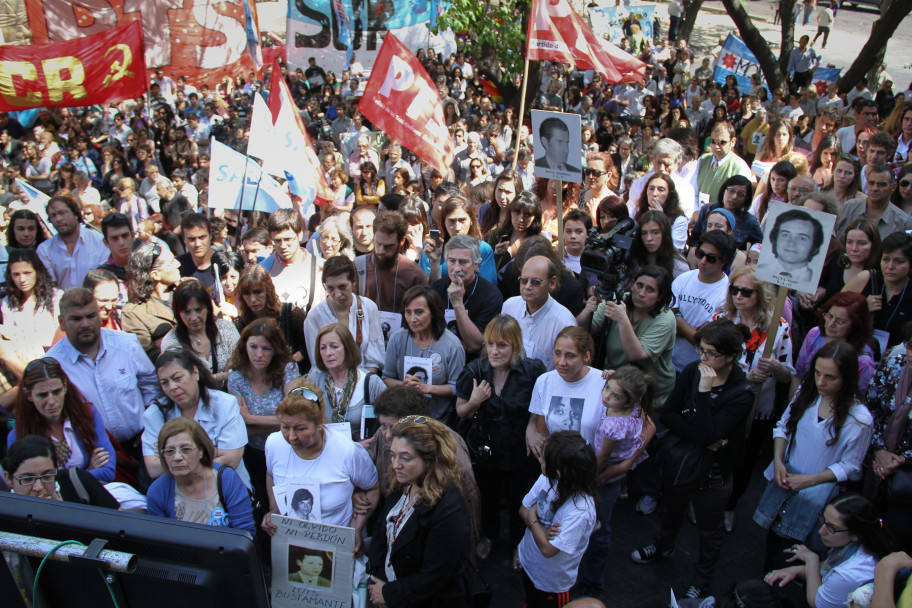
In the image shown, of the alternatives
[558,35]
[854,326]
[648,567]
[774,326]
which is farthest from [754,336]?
[558,35]

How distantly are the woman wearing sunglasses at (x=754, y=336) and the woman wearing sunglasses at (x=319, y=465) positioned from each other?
2.43 meters

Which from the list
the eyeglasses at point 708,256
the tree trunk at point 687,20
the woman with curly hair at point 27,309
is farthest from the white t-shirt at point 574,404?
the tree trunk at point 687,20

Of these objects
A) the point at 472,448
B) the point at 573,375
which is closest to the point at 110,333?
the point at 472,448

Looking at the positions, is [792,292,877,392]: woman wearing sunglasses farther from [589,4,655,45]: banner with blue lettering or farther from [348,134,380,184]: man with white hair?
[589,4,655,45]: banner with blue lettering

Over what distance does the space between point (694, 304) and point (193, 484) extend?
11.0 feet

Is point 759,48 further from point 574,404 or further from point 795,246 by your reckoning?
point 574,404

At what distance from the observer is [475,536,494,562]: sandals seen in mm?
4242

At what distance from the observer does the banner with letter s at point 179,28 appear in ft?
34.7

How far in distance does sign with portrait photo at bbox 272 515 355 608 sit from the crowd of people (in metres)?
0.24

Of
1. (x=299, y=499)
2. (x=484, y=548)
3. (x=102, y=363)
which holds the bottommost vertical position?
(x=484, y=548)

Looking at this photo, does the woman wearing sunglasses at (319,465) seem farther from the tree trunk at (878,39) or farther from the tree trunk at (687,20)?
the tree trunk at (687,20)

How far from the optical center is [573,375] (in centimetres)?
382

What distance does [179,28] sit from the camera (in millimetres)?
12219

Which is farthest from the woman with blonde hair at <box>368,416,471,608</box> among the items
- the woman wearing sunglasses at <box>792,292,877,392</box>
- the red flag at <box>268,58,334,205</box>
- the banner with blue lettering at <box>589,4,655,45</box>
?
the banner with blue lettering at <box>589,4,655,45</box>
